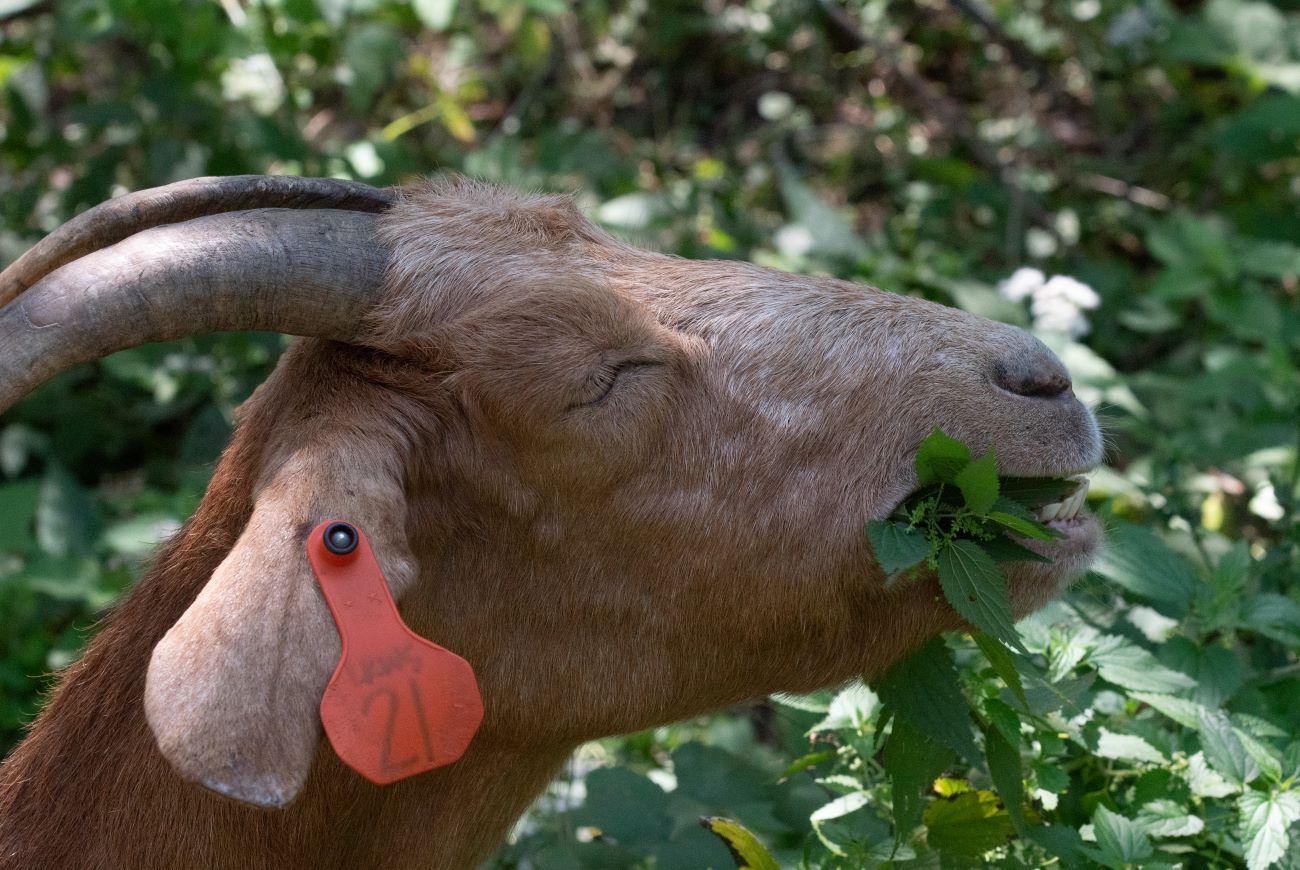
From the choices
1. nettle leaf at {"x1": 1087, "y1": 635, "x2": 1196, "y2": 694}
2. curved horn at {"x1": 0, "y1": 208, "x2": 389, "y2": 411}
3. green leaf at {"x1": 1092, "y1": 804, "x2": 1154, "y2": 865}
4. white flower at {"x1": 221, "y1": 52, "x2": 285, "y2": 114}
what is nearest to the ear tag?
curved horn at {"x1": 0, "y1": 208, "x2": 389, "y2": 411}

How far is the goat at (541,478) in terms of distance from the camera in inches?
108

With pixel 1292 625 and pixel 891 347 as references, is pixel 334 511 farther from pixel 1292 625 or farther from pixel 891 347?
pixel 1292 625

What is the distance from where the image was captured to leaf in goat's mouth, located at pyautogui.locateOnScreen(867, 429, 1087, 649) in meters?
2.54

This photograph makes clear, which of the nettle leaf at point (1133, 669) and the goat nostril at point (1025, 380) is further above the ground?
the goat nostril at point (1025, 380)

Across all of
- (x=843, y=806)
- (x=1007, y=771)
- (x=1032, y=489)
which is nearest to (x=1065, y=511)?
(x=1032, y=489)

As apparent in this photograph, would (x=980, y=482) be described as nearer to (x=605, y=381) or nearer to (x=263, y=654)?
(x=605, y=381)

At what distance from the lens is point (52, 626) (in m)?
5.96

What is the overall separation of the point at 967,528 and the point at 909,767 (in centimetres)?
52

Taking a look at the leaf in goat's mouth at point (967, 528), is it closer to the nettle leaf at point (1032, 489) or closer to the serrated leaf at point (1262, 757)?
the nettle leaf at point (1032, 489)

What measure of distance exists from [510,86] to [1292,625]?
22.7 feet

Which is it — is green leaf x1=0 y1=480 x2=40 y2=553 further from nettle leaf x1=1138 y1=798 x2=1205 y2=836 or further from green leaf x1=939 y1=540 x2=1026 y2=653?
nettle leaf x1=1138 y1=798 x2=1205 y2=836

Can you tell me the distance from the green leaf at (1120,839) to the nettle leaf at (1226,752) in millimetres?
218

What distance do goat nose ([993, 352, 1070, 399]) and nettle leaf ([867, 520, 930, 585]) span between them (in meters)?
0.35

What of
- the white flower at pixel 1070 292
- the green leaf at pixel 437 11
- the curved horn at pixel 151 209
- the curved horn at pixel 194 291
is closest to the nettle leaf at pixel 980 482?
the curved horn at pixel 194 291
